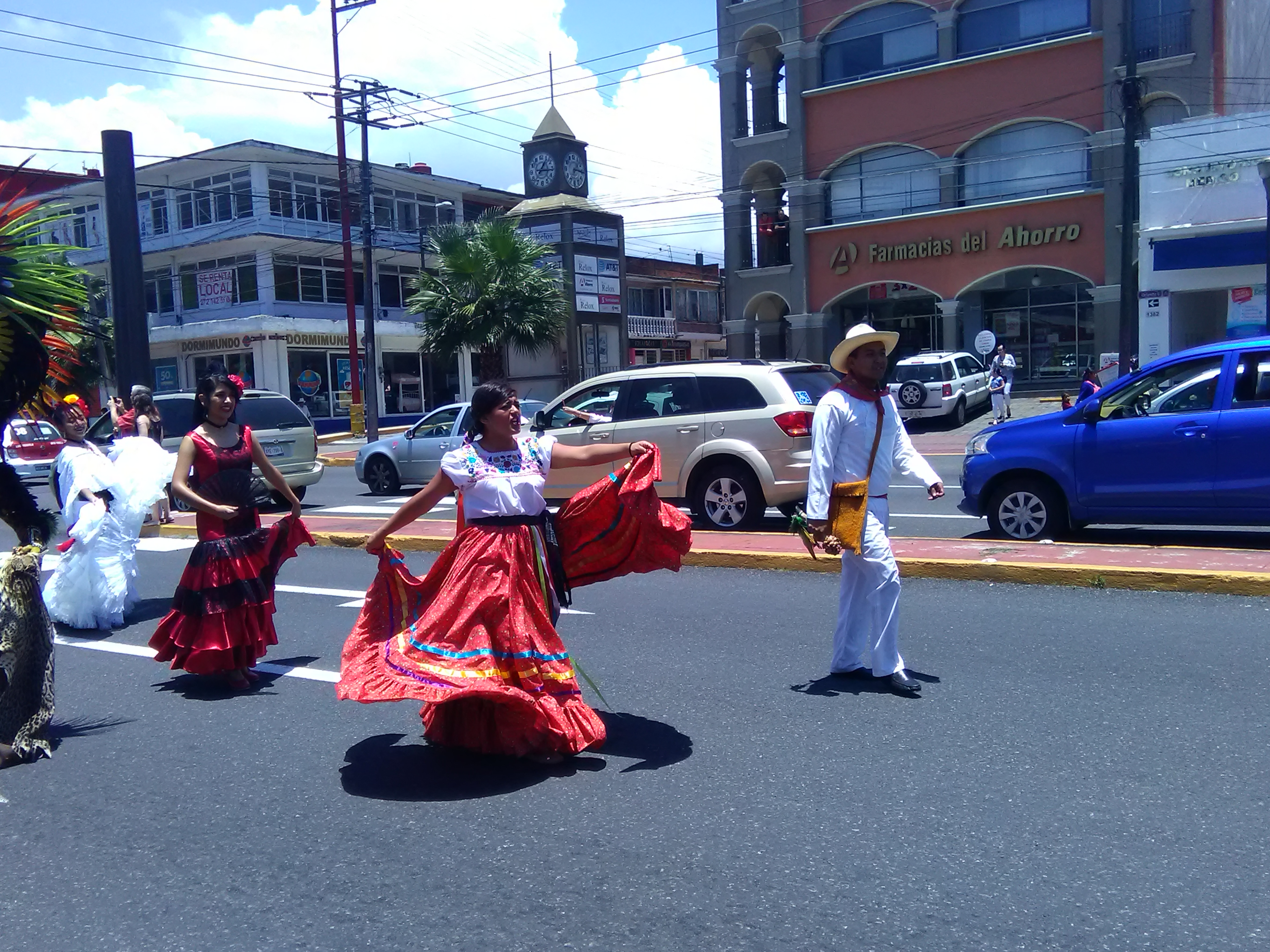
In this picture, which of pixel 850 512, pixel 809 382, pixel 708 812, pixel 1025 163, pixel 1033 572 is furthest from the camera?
pixel 1025 163

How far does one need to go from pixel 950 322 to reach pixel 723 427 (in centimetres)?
2269

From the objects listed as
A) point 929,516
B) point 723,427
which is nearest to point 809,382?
point 723,427

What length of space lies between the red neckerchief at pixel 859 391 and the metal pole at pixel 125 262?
1060 centimetres

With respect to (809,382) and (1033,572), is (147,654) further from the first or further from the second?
(809,382)

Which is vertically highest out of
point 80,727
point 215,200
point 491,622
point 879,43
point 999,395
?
point 879,43

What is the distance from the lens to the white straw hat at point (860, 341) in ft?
19.4

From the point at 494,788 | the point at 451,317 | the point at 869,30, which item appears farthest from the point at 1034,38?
Result: the point at 494,788

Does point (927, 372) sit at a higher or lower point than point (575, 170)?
lower

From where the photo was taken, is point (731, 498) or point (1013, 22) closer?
point (731, 498)

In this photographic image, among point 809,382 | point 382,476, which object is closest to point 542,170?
point 382,476

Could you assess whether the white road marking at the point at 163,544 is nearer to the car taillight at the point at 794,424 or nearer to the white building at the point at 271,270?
the car taillight at the point at 794,424

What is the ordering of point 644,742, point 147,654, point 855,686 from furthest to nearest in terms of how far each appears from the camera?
point 147,654
point 855,686
point 644,742

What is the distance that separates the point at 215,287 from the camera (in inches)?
1559

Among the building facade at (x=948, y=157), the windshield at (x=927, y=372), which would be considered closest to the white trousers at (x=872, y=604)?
the windshield at (x=927, y=372)
